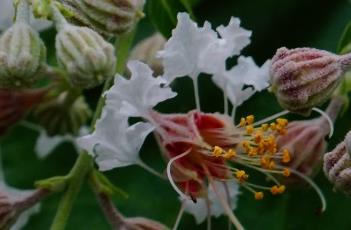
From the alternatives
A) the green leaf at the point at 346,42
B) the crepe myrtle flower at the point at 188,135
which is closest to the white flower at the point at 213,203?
the crepe myrtle flower at the point at 188,135

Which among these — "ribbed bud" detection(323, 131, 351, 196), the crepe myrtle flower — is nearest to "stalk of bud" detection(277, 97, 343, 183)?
the crepe myrtle flower

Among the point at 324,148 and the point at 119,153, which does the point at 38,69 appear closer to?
the point at 119,153

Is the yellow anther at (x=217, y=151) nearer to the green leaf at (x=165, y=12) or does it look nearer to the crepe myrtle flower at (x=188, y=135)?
the crepe myrtle flower at (x=188, y=135)

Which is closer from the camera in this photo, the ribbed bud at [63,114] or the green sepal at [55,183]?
the green sepal at [55,183]

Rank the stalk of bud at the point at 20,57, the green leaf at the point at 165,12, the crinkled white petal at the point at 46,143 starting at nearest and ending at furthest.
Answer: the stalk of bud at the point at 20,57, the green leaf at the point at 165,12, the crinkled white petal at the point at 46,143

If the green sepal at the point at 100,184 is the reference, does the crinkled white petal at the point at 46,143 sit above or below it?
below
